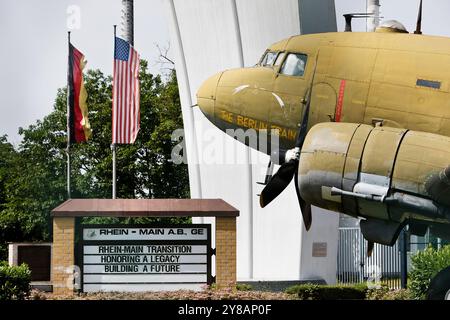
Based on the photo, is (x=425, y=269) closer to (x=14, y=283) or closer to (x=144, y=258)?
(x=144, y=258)

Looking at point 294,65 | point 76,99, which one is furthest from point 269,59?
point 76,99

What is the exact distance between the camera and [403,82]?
705 inches

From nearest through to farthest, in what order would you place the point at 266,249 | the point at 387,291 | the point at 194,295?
the point at 194,295
the point at 387,291
the point at 266,249

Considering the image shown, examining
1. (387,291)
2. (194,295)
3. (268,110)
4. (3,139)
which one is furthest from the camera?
(3,139)

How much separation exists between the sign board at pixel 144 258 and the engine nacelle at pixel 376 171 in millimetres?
7714

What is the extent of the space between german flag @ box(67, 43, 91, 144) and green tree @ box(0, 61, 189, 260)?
8.38 metres

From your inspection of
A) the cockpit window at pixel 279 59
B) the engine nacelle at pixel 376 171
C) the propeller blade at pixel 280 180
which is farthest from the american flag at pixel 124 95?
the engine nacelle at pixel 376 171

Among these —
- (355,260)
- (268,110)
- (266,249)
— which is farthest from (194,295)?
(355,260)

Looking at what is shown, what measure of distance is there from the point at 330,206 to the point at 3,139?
4983 cm

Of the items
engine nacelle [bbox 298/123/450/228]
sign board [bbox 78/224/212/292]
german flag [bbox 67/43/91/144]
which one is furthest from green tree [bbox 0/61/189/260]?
engine nacelle [bbox 298/123/450/228]

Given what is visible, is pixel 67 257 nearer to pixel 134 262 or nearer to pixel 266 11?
pixel 134 262

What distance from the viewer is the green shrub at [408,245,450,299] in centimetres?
2434

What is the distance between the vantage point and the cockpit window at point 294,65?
19.4 metres

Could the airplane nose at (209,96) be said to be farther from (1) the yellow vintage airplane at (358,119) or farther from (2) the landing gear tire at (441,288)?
(2) the landing gear tire at (441,288)
